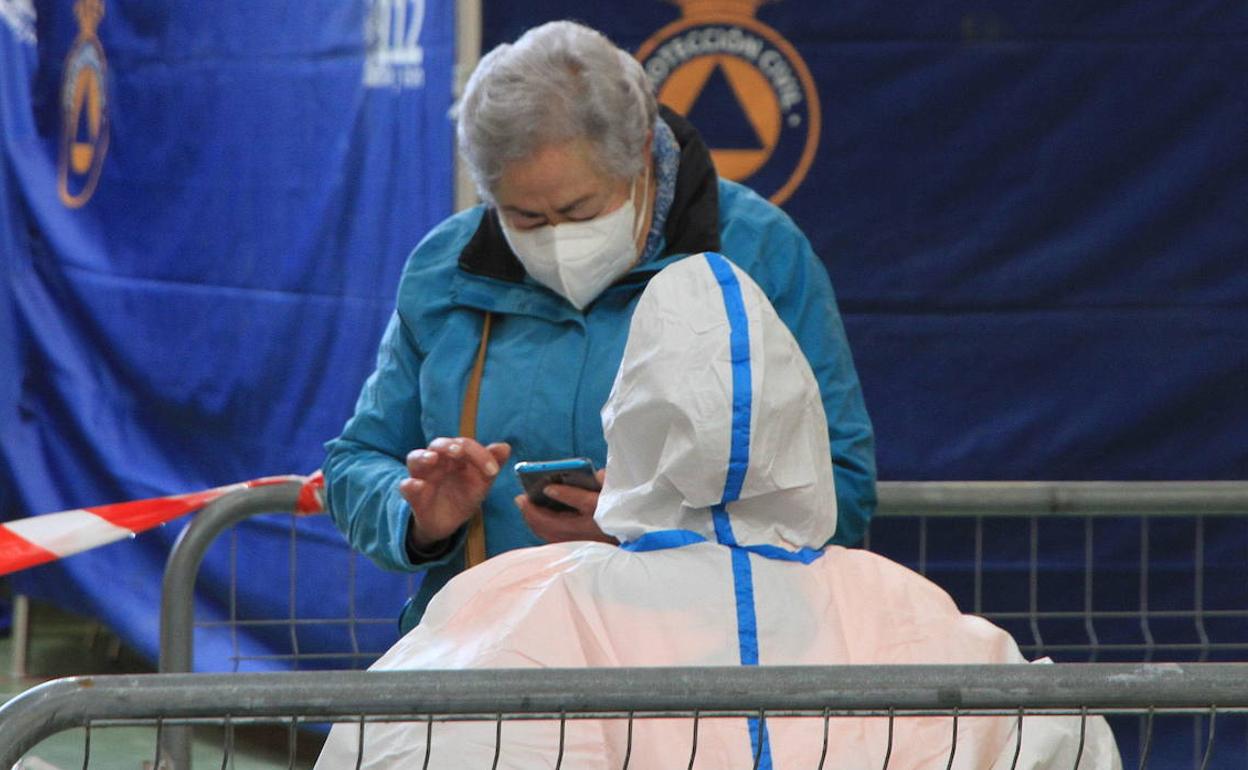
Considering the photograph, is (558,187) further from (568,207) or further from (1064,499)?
(1064,499)

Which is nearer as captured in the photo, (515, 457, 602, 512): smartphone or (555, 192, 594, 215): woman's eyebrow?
(515, 457, 602, 512): smartphone

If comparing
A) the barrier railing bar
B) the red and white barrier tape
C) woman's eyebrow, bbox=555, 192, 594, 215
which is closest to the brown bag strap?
woman's eyebrow, bbox=555, 192, 594, 215

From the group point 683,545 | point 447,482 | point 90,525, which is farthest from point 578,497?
point 90,525

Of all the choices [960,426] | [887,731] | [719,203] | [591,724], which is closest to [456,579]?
[591,724]

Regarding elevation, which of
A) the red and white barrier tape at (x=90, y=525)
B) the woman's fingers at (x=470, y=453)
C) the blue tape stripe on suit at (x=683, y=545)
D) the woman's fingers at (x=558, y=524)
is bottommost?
the red and white barrier tape at (x=90, y=525)

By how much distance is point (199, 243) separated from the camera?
546 cm

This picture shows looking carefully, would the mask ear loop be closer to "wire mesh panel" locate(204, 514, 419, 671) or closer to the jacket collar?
the jacket collar

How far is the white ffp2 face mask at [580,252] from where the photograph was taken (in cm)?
253

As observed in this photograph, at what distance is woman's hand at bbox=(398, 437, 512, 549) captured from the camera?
2.34 m

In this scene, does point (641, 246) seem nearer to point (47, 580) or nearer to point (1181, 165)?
point (1181, 165)

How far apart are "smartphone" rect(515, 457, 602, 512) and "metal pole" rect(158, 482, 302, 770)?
79 centimetres

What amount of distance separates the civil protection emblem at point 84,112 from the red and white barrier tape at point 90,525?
9.37 ft

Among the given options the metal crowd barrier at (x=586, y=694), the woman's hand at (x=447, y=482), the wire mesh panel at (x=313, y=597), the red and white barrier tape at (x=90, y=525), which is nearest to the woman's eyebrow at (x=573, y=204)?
the woman's hand at (x=447, y=482)

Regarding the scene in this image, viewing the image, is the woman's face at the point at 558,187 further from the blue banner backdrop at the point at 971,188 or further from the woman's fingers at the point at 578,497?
the blue banner backdrop at the point at 971,188
